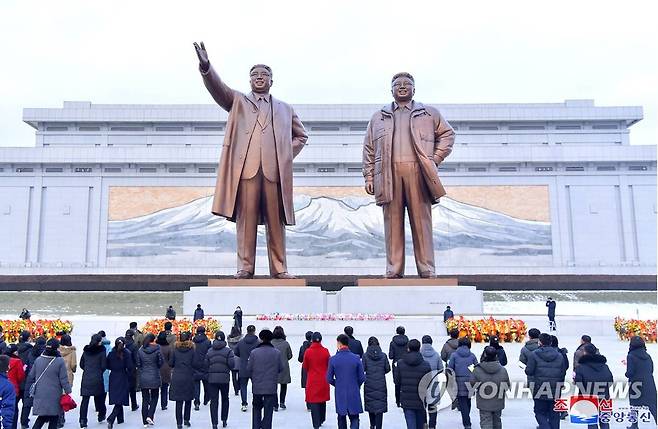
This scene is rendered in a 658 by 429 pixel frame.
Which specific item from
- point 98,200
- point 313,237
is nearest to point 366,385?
point 313,237

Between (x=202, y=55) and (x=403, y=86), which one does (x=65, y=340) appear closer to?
(x=202, y=55)

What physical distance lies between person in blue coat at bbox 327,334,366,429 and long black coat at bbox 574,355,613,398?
1.83 m

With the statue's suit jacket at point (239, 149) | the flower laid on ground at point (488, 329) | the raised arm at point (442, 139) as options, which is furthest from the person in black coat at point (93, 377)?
the raised arm at point (442, 139)

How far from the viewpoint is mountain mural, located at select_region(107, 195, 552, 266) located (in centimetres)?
2852

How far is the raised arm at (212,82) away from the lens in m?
9.55

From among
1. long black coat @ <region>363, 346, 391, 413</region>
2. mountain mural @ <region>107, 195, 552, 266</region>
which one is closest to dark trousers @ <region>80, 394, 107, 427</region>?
long black coat @ <region>363, 346, 391, 413</region>

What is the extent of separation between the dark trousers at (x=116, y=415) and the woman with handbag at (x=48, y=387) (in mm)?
495

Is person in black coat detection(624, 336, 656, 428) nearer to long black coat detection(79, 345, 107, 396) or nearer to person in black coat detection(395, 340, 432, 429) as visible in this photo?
person in black coat detection(395, 340, 432, 429)

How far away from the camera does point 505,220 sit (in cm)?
2897

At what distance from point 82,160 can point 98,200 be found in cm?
239

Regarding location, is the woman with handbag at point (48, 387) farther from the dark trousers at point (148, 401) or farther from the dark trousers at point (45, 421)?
the dark trousers at point (148, 401)

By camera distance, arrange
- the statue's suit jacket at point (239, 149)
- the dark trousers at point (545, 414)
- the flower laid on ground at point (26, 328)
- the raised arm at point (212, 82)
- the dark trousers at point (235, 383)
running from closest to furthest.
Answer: the dark trousers at point (545, 414)
the dark trousers at point (235, 383)
the flower laid on ground at point (26, 328)
the raised arm at point (212, 82)
the statue's suit jacket at point (239, 149)

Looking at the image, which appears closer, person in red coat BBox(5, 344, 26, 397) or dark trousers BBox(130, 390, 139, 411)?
person in red coat BBox(5, 344, 26, 397)

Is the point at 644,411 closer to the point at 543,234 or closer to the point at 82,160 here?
the point at 543,234
